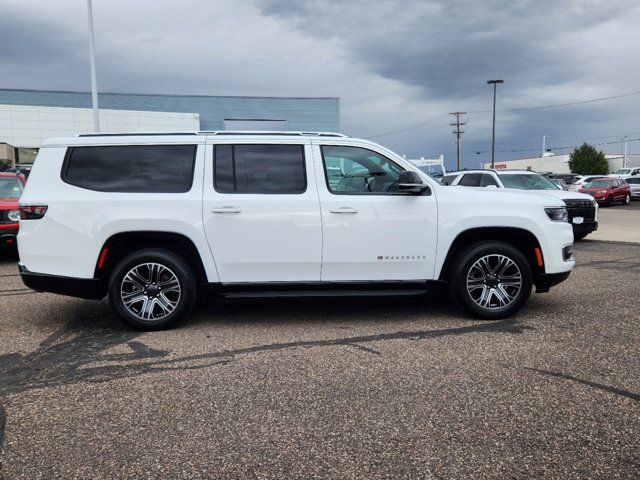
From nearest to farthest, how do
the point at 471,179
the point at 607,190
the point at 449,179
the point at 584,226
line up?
1. the point at 584,226
2. the point at 471,179
3. the point at 449,179
4. the point at 607,190

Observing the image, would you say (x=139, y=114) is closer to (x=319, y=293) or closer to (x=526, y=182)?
(x=526, y=182)

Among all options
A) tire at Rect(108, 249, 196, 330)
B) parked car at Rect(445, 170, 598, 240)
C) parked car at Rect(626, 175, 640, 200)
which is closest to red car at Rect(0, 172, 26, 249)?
tire at Rect(108, 249, 196, 330)

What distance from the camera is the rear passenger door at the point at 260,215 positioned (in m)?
5.05

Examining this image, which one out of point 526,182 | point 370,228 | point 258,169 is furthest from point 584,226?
point 258,169

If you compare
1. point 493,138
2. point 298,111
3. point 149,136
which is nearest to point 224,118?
point 298,111

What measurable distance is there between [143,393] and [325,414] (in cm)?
132

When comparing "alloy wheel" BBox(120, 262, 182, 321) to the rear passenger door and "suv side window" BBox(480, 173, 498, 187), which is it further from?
"suv side window" BBox(480, 173, 498, 187)

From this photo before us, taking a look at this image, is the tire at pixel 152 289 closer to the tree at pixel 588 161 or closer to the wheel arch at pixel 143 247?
the wheel arch at pixel 143 247

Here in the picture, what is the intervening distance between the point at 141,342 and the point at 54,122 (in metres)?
44.3

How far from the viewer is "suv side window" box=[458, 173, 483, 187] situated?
516 inches

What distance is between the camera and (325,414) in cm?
324

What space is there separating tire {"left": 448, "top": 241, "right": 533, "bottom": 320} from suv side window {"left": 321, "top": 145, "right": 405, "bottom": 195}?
3.52 feet

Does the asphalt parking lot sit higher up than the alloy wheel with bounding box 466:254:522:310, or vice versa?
the alloy wheel with bounding box 466:254:522:310

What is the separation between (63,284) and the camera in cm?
503
